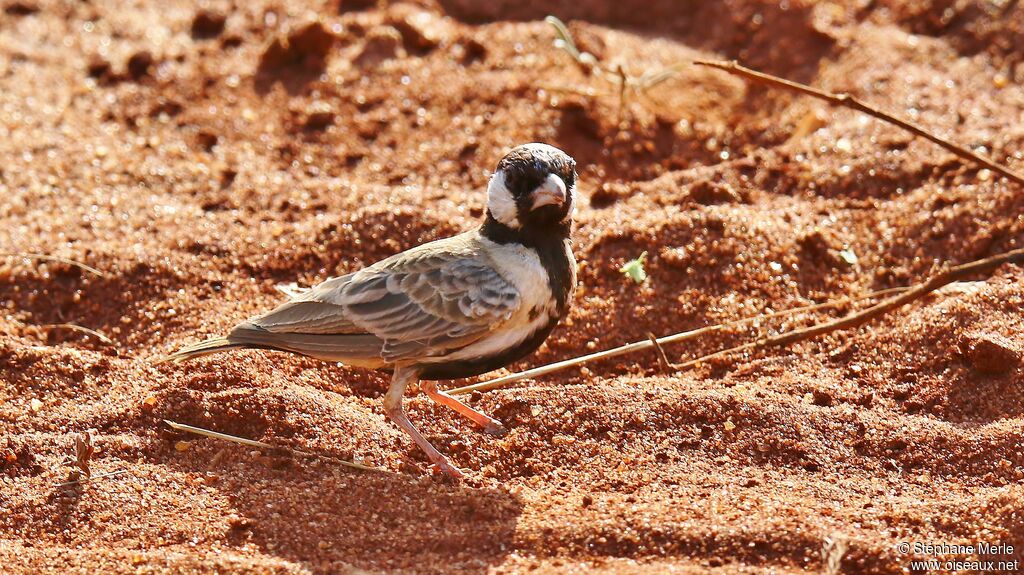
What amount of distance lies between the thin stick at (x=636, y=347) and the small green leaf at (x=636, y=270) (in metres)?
0.40

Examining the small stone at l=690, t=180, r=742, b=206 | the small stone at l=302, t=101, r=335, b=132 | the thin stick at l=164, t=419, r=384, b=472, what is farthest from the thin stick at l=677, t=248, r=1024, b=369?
the small stone at l=302, t=101, r=335, b=132

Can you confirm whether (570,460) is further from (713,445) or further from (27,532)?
(27,532)

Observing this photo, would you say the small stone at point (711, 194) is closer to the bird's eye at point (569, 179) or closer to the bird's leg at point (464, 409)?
the bird's eye at point (569, 179)

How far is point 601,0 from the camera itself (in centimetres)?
924

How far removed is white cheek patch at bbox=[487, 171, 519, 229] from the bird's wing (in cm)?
23

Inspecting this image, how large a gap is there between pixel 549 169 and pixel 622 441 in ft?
4.18

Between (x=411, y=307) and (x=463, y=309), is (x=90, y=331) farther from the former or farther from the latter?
(x=463, y=309)

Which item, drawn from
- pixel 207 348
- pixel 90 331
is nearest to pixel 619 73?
pixel 207 348

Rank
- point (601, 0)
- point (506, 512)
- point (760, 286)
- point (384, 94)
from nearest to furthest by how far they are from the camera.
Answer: point (506, 512) < point (760, 286) < point (384, 94) < point (601, 0)

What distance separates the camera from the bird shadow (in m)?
4.39

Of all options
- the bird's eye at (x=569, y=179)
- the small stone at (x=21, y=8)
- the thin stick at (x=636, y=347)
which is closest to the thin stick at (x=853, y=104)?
the thin stick at (x=636, y=347)

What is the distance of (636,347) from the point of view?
5.73 metres

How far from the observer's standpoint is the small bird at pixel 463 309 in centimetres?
510

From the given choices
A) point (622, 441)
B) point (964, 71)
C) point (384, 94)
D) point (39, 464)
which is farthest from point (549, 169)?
point (964, 71)
